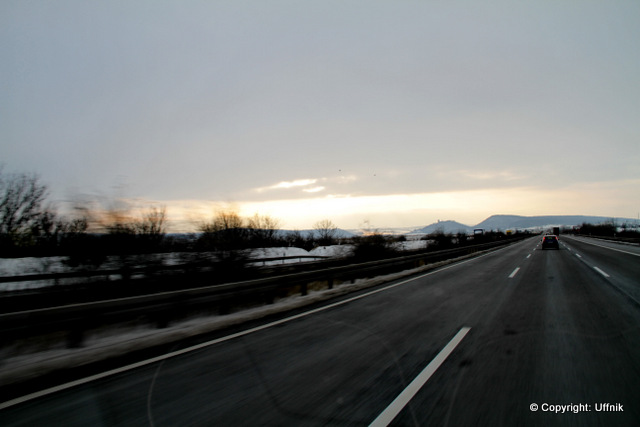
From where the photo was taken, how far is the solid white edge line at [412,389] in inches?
107

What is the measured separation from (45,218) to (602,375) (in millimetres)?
21413

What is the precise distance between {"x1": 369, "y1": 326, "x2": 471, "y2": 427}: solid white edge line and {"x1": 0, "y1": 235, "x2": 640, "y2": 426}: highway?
0.02 m

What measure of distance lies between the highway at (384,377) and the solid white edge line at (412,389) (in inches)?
0.6

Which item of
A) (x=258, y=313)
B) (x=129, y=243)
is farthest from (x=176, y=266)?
(x=258, y=313)

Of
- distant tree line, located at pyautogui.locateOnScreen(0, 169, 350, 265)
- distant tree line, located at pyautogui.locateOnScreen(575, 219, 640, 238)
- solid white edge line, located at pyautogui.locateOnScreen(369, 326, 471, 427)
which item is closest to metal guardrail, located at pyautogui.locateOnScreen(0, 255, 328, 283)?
distant tree line, located at pyautogui.locateOnScreen(0, 169, 350, 265)

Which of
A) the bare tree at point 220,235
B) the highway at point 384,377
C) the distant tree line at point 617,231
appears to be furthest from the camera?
the distant tree line at point 617,231

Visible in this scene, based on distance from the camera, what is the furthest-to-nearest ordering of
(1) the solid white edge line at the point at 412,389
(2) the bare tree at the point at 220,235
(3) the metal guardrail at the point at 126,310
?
(2) the bare tree at the point at 220,235
(3) the metal guardrail at the point at 126,310
(1) the solid white edge line at the point at 412,389

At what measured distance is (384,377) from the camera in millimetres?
3574

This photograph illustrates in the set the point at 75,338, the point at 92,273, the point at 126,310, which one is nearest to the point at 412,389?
the point at 126,310

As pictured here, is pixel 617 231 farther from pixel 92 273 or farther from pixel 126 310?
→ pixel 126 310

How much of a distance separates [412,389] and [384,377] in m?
0.41

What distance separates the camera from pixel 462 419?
271 cm

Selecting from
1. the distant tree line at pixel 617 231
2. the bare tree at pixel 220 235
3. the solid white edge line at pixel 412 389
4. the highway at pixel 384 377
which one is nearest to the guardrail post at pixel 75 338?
the highway at pixel 384 377

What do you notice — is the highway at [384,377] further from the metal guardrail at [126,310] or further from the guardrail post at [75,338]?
the guardrail post at [75,338]
